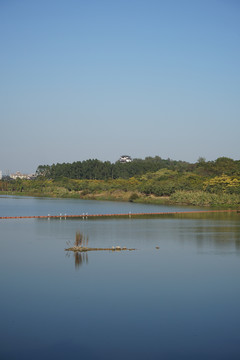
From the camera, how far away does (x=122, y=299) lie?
50.4 feet

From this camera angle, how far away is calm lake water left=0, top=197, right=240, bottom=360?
11.4m

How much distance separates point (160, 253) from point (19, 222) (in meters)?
18.7

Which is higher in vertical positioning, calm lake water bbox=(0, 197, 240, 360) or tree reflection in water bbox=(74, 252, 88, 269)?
tree reflection in water bbox=(74, 252, 88, 269)

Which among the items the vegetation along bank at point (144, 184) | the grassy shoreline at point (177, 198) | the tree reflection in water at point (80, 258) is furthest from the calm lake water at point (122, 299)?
the vegetation along bank at point (144, 184)

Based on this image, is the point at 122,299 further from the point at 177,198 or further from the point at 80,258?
the point at 177,198

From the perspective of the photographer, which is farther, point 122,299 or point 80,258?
point 80,258

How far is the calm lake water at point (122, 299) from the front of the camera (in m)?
11.4

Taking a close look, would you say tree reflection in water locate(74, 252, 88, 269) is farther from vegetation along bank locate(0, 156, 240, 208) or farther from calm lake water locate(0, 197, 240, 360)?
vegetation along bank locate(0, 156, 240, 208)

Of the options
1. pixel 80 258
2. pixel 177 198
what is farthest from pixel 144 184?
pixel 80 258

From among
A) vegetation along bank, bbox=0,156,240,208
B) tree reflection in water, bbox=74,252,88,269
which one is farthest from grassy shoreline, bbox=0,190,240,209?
tree reflection in water, bbox=74,252,88,269

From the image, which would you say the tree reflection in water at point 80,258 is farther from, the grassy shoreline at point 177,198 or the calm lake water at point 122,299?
the grassy shoreline at point 177,198

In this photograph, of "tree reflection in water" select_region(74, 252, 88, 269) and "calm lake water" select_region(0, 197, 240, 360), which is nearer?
"calm lake water" select_region(0, 197, 240, 360)

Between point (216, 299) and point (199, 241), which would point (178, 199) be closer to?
point (199, 241)

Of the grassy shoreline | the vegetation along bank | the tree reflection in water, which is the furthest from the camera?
the vegetation along bank
